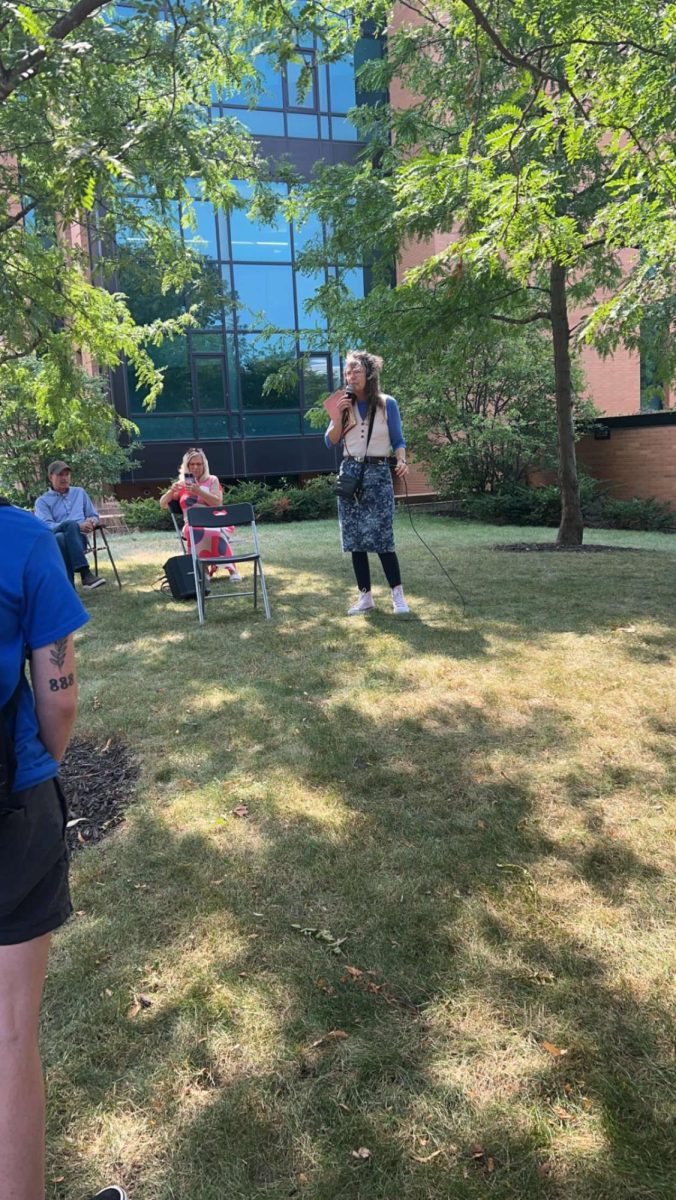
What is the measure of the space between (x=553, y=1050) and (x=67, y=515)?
23.9 ft

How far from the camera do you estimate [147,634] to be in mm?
5934

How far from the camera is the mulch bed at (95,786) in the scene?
2960mm

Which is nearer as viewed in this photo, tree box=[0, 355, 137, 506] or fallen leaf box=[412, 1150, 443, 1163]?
fallen leaf box=[412, 1150, 443, 1163]

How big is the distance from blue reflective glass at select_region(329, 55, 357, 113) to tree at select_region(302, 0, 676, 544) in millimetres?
10817

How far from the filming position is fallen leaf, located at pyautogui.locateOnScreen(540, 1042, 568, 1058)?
174 centimetres

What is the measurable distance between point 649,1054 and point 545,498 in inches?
560

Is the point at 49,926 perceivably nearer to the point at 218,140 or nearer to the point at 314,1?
the point at 314,1

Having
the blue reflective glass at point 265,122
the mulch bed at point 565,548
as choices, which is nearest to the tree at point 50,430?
the mulch bed at point 565,548

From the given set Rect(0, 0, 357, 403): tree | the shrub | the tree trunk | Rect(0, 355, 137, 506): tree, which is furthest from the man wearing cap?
the shrub

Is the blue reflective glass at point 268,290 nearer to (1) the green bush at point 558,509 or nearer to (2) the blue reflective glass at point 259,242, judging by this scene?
(2) the blue reflective glass at point 259,242

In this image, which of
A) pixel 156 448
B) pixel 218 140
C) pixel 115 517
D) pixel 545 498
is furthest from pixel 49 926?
pixel 156 448

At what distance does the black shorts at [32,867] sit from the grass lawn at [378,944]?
0.68 meters

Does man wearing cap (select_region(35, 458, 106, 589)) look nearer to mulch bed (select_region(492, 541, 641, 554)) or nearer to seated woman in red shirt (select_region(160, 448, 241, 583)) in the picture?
seated woman in red shirt (select_region(160, 448, 241, 583))

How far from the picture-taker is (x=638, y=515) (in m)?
14.7
